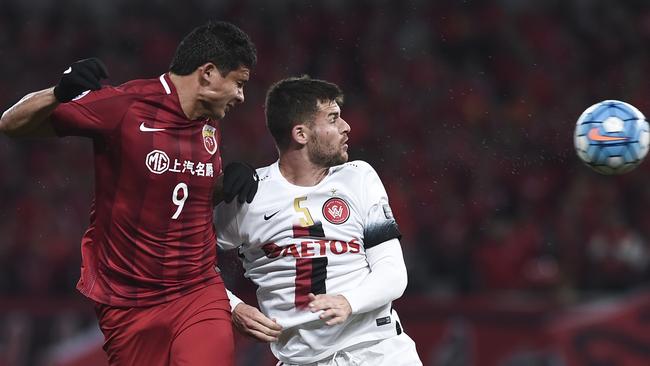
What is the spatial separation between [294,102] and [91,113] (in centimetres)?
97

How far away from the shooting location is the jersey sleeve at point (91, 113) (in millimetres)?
4129

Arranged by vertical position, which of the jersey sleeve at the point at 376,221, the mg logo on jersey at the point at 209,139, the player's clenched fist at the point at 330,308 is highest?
the mg logo on jersey at the point at 209,139

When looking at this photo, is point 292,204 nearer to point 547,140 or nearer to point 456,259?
point 456,259

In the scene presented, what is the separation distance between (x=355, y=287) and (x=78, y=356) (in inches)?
221

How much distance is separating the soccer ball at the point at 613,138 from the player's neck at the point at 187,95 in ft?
6.48

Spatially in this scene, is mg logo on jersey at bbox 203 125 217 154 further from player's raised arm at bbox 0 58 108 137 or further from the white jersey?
player's raised arm at bbox 0 58 108 137

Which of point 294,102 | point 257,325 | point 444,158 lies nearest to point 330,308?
point 257,325

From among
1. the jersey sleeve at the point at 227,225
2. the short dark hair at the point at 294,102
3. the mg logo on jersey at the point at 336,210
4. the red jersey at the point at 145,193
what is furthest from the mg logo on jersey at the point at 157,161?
the mg logo on jersey at the point at 336,210

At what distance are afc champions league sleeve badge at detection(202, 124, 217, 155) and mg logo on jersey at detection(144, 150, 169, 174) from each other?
217 millimetres

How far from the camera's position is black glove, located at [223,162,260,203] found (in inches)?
179

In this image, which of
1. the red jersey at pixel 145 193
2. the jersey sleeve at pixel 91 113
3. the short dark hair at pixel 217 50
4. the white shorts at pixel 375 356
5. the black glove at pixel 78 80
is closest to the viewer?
the black glove at pixel 78 80

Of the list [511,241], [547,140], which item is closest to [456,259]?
[511,241]

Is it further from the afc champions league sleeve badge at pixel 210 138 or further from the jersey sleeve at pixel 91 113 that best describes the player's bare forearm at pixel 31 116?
the afc champions league sleeve badge at pixel 210 138

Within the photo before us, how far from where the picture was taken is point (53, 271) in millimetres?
9891
